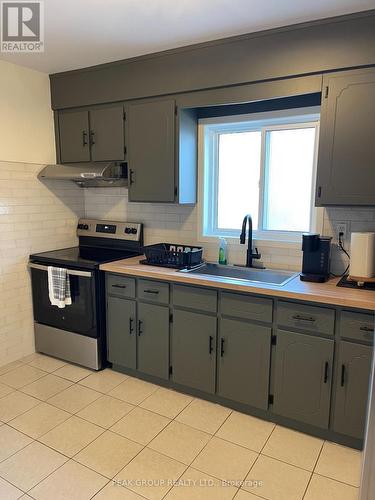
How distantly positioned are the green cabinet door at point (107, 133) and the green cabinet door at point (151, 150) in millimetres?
84

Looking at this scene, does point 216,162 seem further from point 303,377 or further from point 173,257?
point 303,377

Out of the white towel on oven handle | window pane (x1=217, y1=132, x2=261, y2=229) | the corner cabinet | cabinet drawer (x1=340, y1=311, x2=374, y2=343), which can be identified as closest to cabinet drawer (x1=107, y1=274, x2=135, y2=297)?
the white towel on oven handle

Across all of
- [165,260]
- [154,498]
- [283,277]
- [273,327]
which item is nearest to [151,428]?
[154,498]

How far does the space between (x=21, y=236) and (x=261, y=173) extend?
6.76ft

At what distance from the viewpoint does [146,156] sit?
2.90 meters

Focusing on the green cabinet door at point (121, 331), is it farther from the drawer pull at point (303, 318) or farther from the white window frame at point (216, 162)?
the drawer pull at point (303, 318)

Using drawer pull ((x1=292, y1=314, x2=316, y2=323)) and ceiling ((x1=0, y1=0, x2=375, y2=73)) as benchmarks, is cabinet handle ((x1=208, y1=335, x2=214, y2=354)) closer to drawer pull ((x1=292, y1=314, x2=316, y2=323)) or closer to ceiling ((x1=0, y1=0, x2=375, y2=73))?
drawer pull ((x1=292, y1=314, x2=316, y2=323))

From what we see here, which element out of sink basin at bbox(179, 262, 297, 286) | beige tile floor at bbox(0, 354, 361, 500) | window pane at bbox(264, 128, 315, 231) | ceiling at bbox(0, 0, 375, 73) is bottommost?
beige tile floor at bbox(0, 354, 361, 500)

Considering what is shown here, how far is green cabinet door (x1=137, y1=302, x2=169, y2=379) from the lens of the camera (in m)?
2.68

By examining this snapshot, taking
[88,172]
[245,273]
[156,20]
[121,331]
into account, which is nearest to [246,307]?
[245,273]

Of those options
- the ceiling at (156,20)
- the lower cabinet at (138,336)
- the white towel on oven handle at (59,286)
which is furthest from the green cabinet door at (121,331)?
the ceiling at (156,20)

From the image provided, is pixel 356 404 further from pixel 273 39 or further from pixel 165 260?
pixel 273 39

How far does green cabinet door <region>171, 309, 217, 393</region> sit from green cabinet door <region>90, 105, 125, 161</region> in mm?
1423

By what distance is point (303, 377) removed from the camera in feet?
7.20
